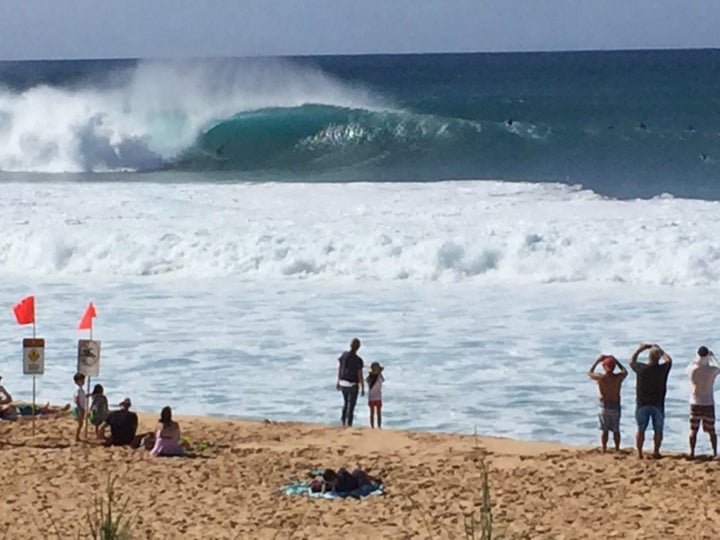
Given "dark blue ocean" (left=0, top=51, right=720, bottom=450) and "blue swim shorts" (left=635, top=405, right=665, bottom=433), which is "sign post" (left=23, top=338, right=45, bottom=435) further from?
"blue swim shorts" (left=635, top=405, right=665, bottom=433)

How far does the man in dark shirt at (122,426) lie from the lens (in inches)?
506

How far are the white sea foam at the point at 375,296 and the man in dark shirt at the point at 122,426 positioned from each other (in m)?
1.63

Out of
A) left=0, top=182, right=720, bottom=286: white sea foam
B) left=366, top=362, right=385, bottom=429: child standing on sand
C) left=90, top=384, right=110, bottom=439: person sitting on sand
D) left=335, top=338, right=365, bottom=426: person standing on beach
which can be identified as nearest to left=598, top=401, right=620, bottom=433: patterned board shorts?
left=366, top=362, right=385, bottom=429: child standing on sand

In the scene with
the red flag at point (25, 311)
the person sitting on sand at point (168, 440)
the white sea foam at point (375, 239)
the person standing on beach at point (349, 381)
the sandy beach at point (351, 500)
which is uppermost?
the white sea foam at point (375, 239)

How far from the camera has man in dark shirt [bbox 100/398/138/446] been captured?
12.8m

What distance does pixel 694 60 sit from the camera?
410ft

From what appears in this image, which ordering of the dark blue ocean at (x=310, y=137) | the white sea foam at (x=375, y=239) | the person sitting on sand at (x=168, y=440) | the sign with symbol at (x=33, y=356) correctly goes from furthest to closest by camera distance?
1. the dark blue ocean at (x=310, y=137)
2. the white sea foam at (x=375, y=239)
3. the sign with symbol at (x=33, y=356)
4. the person sitting on sand at (x=168, y=440)

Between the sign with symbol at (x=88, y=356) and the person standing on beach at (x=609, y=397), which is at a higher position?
the sign with symbol at (x=88, y=356)

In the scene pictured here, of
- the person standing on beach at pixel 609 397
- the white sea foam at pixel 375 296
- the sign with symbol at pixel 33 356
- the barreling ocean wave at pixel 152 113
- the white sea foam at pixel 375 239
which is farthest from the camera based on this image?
the barreling ocean wave at pixel 152 113

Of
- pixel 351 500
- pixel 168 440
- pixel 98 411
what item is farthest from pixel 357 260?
pixel 351 500

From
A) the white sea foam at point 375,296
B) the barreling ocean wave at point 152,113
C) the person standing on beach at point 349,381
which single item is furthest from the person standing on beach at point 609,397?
the barreling ocean wave at point 152,113

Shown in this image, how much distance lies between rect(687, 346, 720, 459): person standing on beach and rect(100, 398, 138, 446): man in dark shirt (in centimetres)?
502

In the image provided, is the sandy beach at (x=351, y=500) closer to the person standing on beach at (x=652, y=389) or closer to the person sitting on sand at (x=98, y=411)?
the person sitting on sand at (x=98, y=411)

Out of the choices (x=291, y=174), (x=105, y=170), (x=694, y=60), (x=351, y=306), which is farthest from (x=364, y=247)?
(x=694, y=60)
